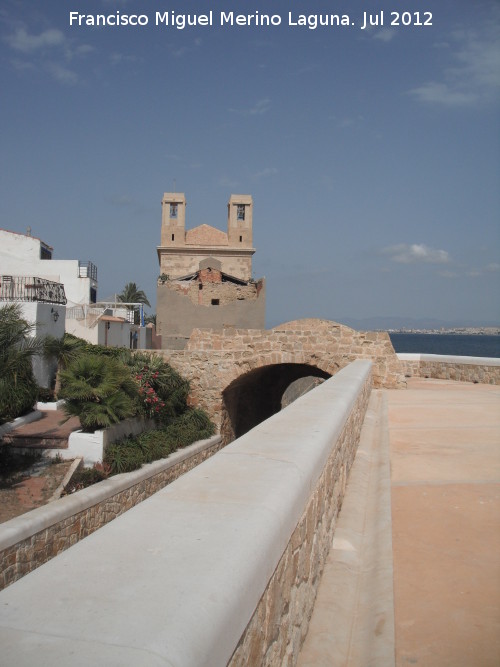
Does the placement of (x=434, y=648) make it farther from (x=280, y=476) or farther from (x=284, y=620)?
(x=280, y=476)

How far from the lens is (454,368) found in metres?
17.0

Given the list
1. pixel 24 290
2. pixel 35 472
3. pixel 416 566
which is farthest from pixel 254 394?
pixel 416 566

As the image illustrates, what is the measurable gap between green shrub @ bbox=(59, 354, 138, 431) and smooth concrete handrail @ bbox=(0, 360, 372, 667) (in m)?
11.7

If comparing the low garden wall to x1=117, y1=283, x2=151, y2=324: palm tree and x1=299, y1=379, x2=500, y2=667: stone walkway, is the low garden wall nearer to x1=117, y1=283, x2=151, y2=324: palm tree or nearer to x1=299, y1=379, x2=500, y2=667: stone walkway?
x1=299, y1=379, x2=500, y2=667: stone walkway

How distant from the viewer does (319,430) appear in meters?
3.76

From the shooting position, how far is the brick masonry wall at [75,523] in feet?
30.1

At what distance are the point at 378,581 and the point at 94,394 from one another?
1154 centimetres

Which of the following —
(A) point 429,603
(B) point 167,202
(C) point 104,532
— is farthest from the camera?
(B) point 167,202

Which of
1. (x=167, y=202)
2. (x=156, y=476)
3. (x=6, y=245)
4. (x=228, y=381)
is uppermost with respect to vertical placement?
(x=167, y=202)

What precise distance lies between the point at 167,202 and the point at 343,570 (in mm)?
42436

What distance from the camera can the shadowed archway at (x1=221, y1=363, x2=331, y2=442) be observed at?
19167 mm

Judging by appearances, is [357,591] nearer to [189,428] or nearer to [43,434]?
[43,434]

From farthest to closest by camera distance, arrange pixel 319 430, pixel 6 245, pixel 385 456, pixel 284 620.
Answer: pixel 6 245
pixel 385 456
pixel 319 430
pixel 284 620

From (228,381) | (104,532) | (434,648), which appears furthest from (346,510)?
(228,381)
